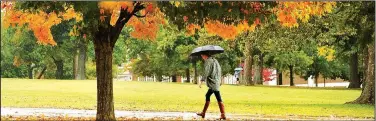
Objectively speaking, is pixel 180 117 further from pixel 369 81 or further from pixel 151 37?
pixel 369 81

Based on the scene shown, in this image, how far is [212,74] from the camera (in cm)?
1202

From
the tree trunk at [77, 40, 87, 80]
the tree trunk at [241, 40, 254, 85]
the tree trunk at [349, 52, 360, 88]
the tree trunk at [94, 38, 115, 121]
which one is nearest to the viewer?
the tree trunk at [94, 38, 115, 121]

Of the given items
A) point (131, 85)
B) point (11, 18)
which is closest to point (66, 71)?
point (131, 85)

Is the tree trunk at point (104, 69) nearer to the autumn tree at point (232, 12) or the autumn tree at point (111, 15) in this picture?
the autumn tree at point (111, 15)

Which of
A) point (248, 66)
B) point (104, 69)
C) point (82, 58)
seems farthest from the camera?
point (248, 66)

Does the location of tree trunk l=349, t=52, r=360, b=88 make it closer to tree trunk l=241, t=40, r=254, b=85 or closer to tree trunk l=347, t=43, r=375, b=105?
tree trunk l=241, t=40, r=254, b=85

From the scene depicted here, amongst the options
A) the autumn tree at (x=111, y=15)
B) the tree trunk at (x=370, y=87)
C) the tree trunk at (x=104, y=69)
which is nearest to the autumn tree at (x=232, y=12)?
the autumn tree at (x=111, y=15)

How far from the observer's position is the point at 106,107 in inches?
464

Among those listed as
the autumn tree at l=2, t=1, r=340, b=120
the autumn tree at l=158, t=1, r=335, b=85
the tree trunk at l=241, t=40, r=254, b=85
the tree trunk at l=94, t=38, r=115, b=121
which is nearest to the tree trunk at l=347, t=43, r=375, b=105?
the autumn tree at l=158, t=1, r=335, b=85

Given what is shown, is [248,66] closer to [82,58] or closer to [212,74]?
[82,58]

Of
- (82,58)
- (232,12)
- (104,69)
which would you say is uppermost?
(232,12)

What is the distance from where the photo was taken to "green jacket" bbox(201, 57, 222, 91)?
11969 mm

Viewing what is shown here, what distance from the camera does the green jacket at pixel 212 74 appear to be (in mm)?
11969

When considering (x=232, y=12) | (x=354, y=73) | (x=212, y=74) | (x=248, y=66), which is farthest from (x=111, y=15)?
(x=354, y=73)
